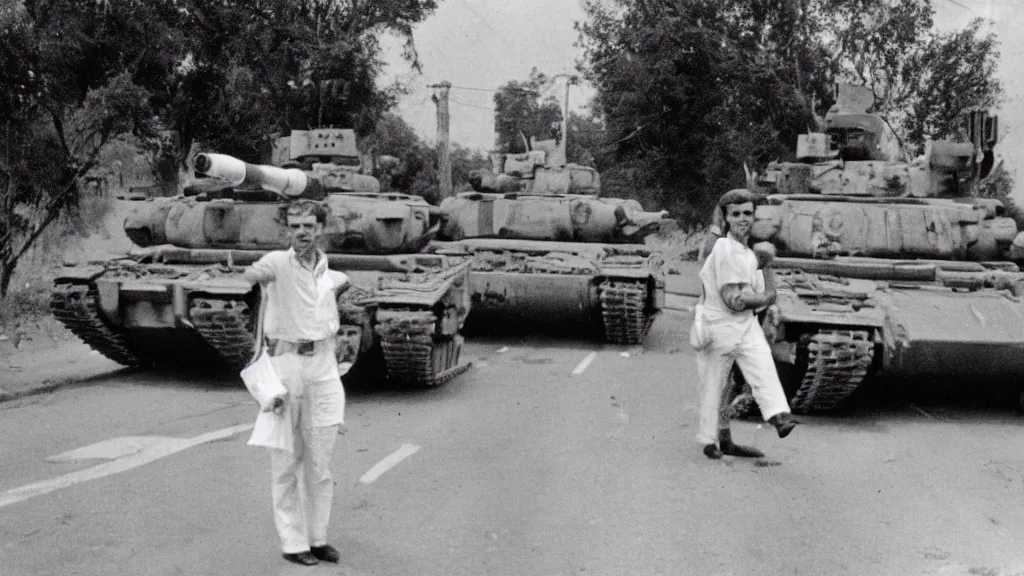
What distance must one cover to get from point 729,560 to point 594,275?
8720 millimetres

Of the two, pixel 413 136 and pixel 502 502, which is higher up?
pixel 413 136

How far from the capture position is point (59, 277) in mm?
10672

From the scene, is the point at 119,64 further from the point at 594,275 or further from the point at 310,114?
the point at 594,275

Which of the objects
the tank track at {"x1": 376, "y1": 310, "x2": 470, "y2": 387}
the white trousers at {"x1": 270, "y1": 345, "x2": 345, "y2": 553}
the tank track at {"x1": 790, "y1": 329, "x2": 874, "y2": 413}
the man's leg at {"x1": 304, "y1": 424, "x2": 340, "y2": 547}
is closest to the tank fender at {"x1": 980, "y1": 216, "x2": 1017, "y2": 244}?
the tank track at {"x1": 790, "y1": 329, "x2": 874, "y2": 413}

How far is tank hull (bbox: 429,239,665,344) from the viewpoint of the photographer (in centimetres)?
1375

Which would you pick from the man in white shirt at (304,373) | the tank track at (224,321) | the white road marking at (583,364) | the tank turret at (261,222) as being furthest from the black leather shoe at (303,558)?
the white road marking at (583,364)

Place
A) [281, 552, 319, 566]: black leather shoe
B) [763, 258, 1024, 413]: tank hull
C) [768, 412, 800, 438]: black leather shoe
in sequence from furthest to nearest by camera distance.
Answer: [763, 258, 1024, 413]: tank hull < [768, 412, 800, 438]: black leather shoe < [281, 552, 319, 566]: black leather shoe

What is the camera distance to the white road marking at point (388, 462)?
6939 mm

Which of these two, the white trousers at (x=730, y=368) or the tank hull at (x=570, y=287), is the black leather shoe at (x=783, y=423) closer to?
the white trousers at (x=730, y=368)

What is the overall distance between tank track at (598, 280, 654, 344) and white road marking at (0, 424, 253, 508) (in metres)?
6.02

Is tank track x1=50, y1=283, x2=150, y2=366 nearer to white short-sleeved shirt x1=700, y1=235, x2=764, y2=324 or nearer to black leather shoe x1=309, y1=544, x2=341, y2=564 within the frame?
white short-sleeved shirt x1=700, y1=235, x2=764, y2=324

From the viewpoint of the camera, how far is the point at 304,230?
5406 mm

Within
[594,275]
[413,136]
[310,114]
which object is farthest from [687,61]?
[594,275]

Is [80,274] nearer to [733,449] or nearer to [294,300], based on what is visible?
[294,300]
